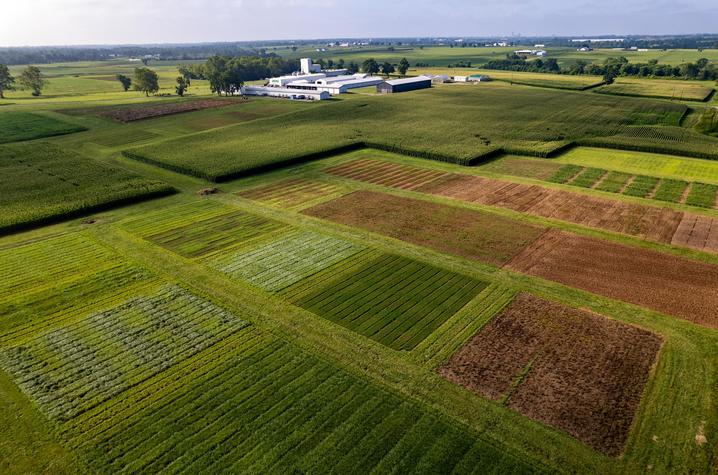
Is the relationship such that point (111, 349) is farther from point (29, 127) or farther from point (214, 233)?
point (29, 127)

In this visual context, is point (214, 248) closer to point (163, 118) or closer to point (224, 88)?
point (163, 118)

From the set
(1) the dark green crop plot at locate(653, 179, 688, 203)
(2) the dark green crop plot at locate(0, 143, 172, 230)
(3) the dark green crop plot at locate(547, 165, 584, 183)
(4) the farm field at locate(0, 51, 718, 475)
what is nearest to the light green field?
(4) the farm field at locate(0, 51, 718, 475)

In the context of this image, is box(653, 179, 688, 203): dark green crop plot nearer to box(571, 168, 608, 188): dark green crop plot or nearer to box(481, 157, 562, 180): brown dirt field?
box(571, 168, 608, 188): dark green crop plot

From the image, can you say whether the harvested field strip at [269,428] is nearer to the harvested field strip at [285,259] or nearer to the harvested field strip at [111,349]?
the harvested field strip at [111,349]

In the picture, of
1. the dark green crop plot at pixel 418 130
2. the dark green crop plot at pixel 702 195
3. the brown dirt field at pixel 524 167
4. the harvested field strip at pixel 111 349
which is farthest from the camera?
the dark green crop plot at pixel 418 130

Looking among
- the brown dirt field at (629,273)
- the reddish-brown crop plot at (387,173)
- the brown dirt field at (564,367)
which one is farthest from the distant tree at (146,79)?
the brown dirt field at (564,367)

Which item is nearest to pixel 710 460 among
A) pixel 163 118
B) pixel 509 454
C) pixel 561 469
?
pixel 561 469
